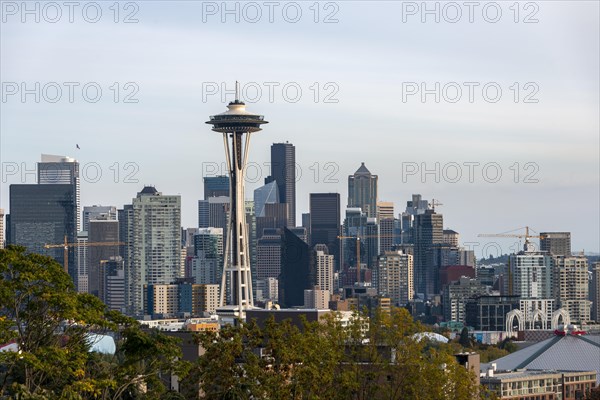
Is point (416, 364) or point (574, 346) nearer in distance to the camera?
point (416, 364)

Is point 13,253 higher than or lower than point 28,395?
higher

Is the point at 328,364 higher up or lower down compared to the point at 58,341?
lower down

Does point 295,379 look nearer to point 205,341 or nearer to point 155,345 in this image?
point 205,341

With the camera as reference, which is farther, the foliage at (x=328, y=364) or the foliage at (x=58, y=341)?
the foliage at (x=328, y=364)

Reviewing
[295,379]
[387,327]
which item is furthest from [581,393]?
[295,379]

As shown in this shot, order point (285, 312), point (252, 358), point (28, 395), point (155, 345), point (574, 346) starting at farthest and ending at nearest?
point (574, 346)
point (285, 312)
point (252, 358)
point (155, 345)
point (28, 395)

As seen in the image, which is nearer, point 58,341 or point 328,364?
point 58,341

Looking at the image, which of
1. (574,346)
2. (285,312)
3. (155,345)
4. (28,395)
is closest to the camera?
(28,395)

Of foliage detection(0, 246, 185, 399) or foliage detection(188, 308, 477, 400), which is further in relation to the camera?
foliage detection(188, 308, 477, 400)
